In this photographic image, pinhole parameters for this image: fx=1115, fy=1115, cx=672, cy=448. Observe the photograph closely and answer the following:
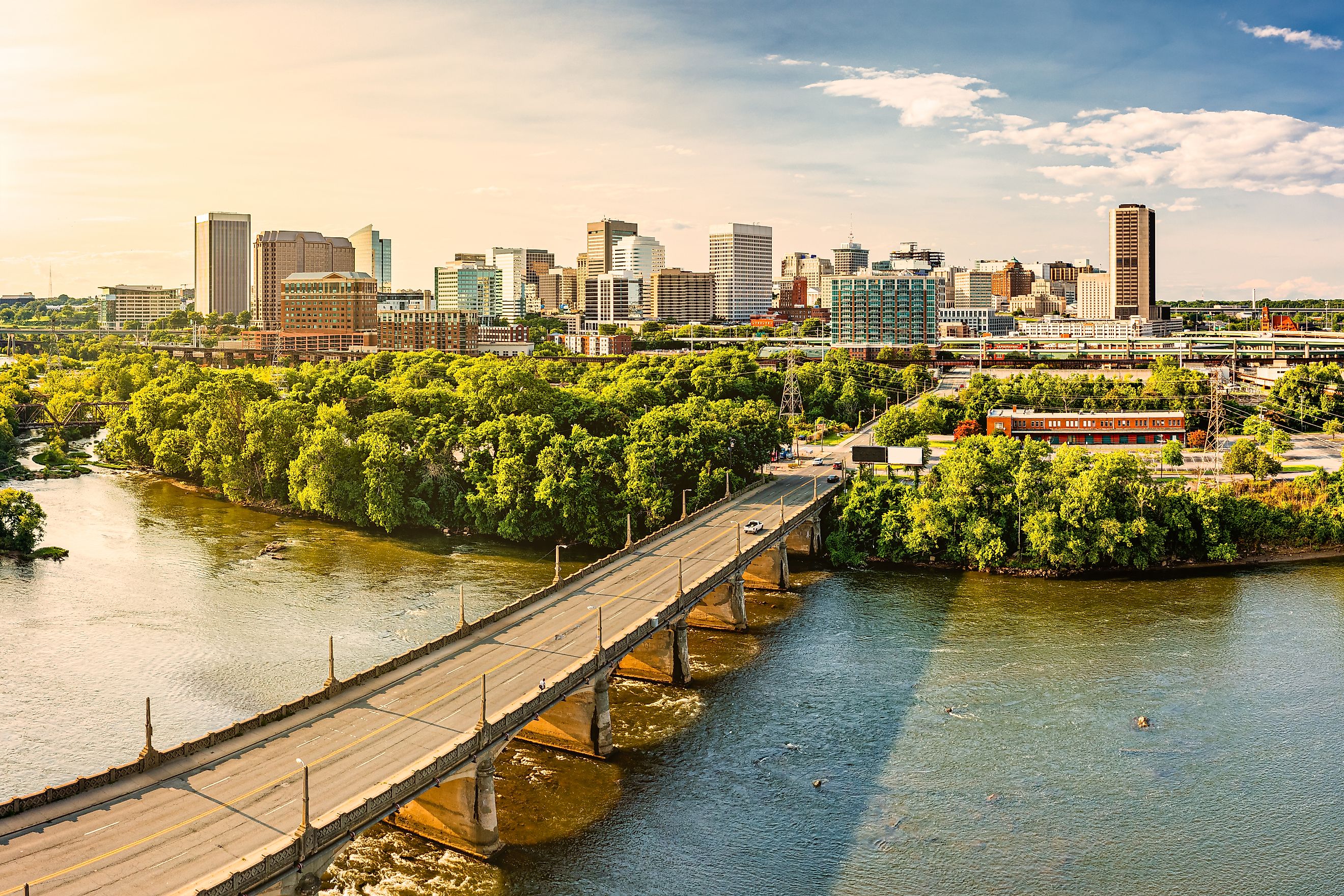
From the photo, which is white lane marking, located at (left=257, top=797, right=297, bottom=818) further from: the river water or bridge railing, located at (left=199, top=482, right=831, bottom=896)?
the river water

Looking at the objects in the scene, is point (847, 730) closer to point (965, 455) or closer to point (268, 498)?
point (965, 455)

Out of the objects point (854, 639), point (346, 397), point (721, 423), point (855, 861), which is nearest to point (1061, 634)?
point (854, 639)

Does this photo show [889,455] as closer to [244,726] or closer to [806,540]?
[806,540]

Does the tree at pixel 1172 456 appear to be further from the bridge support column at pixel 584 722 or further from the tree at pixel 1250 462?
the bridge support column at pixel 584 722

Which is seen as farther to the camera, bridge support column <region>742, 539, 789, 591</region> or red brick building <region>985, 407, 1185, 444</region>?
red brick building <region>985, 407, 1185, 444</region>

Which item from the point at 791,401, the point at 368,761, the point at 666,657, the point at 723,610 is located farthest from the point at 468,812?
the point at 791,401

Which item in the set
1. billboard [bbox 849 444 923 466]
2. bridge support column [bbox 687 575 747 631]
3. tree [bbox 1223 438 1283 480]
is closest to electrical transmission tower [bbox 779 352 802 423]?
billboard [bbox 849 444 923 466]

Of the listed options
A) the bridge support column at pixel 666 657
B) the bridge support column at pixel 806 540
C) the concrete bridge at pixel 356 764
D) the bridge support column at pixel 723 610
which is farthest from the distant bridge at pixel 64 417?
the concrete bridge at pixel 356 764

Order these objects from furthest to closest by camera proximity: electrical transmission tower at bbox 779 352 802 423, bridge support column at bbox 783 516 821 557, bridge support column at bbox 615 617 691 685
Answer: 1. electrical transmission tower at bbox 779 352 802 423
2. bridge support column at bbox 783 516 821 557
3. bridge support column at bbox 615 617 691 685
